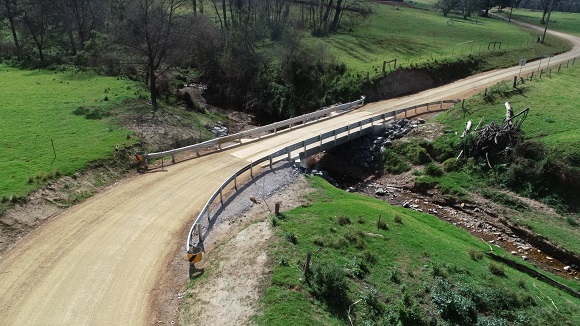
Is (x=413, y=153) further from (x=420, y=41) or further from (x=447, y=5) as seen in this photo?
(x=447, y=5)

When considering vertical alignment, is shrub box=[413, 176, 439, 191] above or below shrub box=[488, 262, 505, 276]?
below

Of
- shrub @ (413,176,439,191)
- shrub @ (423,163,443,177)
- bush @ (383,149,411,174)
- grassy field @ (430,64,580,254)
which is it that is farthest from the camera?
bush @ (383,149,411,174)

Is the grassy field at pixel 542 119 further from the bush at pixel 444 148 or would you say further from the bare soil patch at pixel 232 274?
the bare soil patch at pixel 232 274

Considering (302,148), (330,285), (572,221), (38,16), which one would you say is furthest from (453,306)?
(38,16)

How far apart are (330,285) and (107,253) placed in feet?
39.2

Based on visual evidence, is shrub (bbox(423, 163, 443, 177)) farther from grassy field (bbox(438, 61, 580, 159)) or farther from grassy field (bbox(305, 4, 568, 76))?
grassy field (bbox(305, 4, 568, 76))

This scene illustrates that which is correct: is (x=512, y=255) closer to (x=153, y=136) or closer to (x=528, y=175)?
(x=528, y=175)

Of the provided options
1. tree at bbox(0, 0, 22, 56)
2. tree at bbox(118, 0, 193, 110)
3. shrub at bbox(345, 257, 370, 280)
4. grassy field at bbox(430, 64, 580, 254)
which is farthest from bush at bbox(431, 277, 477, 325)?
tree at bbox(0, 0, 22, 56)

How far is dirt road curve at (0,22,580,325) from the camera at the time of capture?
60.0 feet

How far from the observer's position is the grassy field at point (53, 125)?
2884cm

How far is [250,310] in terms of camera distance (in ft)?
57.7

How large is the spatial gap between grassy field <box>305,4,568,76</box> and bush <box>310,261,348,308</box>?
4211cm

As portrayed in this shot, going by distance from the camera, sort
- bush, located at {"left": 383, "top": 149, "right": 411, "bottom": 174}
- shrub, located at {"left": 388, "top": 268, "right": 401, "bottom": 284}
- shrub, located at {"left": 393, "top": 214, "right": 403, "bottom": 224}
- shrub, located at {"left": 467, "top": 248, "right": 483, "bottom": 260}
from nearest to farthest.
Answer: shrub, located at {"left": 388, "top": 268, "right": 401, "bottom": 284} → shrub, located at {"left": 467, "top": 248, "right": 483, "bottom": 260} → shrub, located at {"left": 393, "top": 214, "right": 403, "bottom": 224} → bush, located at {"left": 383, "top": 149, "right": 411, "bottom": 174}

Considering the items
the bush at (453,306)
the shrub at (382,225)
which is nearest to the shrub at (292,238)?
the shrub at (382,225)
